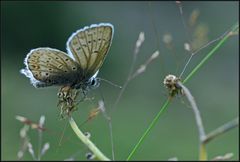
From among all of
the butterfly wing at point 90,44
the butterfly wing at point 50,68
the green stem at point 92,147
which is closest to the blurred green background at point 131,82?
the butterfly wing at point 50,68

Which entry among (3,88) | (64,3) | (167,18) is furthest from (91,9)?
(3,88)

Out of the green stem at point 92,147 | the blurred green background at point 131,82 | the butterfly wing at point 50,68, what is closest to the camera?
the green stem at point 92,147

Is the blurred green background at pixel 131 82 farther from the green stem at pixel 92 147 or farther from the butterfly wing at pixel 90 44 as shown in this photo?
the green stem at pixel 92 147

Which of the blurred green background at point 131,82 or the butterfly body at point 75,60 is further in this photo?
the blurred green background at point 131,82

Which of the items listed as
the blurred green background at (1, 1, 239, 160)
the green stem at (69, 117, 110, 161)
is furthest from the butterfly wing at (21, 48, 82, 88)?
the blurred green background at (1, 1, 239, 160)

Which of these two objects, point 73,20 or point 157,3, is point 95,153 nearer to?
point 73,20

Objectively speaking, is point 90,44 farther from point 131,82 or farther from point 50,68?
point 131,82

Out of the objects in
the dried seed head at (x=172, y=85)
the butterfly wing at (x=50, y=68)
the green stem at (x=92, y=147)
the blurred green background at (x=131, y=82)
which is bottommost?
the blurred green background at (x=131, y=82)

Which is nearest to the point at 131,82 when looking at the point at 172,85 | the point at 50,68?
the point at 50,68
